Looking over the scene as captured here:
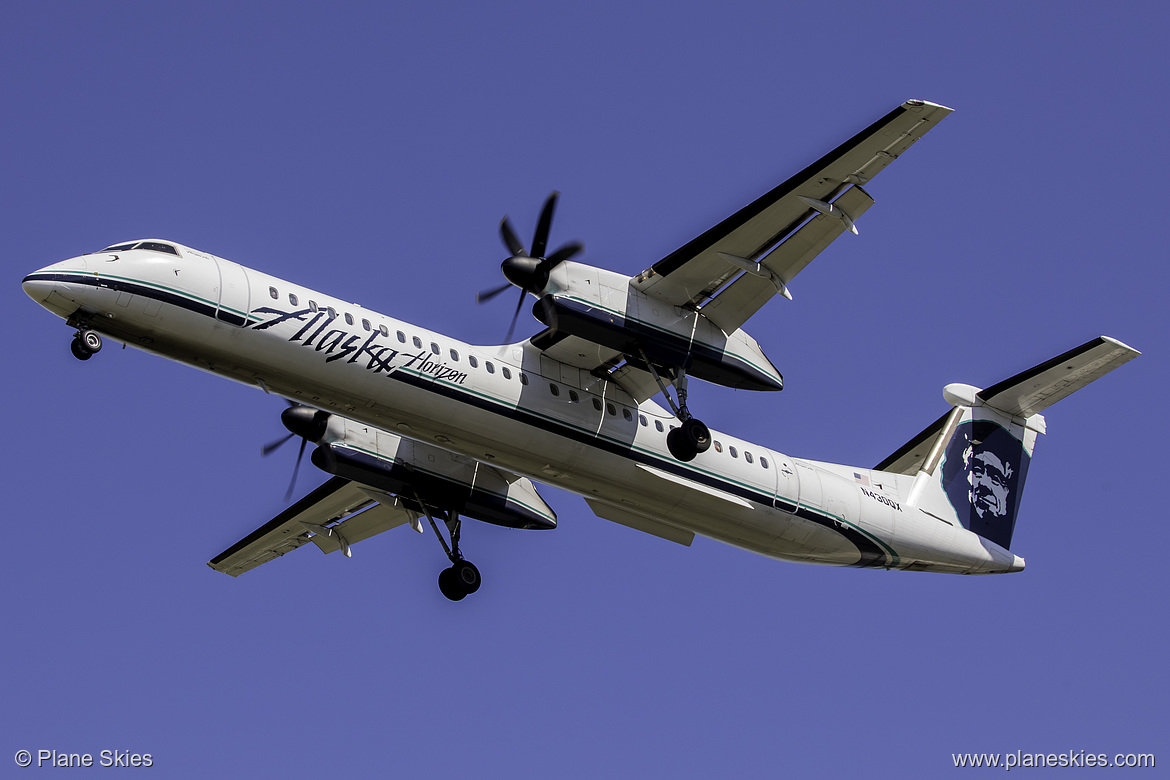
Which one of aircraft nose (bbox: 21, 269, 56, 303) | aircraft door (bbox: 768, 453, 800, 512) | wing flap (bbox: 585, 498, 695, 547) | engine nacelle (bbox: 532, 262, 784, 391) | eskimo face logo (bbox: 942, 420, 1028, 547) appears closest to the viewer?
aircraft nose (bbox: 21, 269, 56, 303)

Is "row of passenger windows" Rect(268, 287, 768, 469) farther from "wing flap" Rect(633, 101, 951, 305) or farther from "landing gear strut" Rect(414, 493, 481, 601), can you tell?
"landing gear strut" Rect(414, 493, 481, 601)

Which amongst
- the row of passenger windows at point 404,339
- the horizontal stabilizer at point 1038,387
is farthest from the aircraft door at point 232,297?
the horizontal stabilizer at point 1038,387

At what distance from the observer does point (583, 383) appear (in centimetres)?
1681

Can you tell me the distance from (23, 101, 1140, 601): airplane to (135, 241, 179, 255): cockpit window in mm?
21

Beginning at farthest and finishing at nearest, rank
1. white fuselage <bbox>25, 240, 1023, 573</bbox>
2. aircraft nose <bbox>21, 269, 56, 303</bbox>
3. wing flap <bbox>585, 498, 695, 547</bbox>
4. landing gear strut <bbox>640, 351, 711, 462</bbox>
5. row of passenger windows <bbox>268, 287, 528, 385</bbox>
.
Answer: wing flap <bbox>585, 498, 695, 547</bbox>
landing gear strut <bbox>640, 351, 711, 462</bbox>
row of passenger windows <bbox>268, 287, 528, 385</bbox>
white fuselage <bbox>25, 240, 1023, 573</bbox>
aircraft nose <bbox>21, 269, 56, 303</bbox>

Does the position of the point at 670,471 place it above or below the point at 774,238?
below

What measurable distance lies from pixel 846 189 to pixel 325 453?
8.03 metres

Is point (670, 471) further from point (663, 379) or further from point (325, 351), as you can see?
point (325, 351)

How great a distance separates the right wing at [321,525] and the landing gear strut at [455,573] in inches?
39.0

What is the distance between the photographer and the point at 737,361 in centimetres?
1647

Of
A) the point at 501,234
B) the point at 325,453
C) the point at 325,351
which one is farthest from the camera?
the point at 325,453

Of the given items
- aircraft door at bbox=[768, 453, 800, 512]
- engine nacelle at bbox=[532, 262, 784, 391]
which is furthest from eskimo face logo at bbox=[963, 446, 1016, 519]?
engine nacelle at bbox=[532, 262, 784, 391]

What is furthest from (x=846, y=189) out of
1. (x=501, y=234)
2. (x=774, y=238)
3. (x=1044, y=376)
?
(x=1044, y=376)

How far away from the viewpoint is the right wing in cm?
1998
